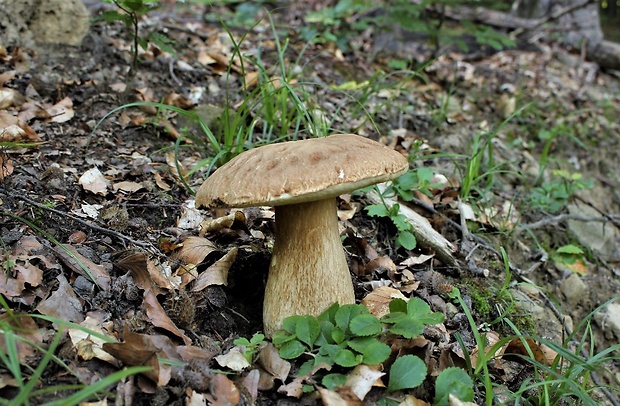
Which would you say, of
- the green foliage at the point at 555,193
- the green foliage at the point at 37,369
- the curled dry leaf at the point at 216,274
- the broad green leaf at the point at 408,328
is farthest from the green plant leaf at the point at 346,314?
the green foliage at the point at 555,193

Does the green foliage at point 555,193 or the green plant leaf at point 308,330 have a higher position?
the green plant leaf at point 308,330

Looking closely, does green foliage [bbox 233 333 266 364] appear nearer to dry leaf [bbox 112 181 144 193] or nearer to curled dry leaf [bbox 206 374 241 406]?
curled dry leaf [bbox 206 374 241 406]

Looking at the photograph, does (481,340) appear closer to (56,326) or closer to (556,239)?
(56,326)

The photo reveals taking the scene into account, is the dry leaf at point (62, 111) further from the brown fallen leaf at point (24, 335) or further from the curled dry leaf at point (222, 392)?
the curled dry leaf at point (222, 392)

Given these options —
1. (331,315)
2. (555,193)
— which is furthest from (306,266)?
(555,193)

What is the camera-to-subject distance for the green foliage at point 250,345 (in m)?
1.87

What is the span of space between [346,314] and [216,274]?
0.68 metres

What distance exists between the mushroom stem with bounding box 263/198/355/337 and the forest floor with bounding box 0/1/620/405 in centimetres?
28

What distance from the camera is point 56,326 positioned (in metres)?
1.74

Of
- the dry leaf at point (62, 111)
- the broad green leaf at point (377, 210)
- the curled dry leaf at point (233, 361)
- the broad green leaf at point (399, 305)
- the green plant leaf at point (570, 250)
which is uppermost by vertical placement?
the dry leaf at point (62, 111)

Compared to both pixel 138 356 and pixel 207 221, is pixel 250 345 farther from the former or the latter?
pixel 207 221

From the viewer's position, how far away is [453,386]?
1781 millimetres

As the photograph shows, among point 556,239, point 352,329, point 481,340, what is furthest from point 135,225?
point 556,239

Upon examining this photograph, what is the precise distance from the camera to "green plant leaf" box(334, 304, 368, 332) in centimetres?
190
